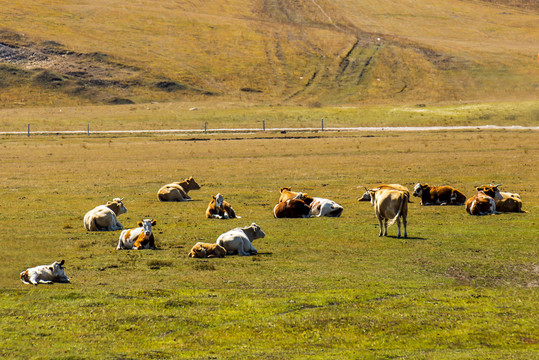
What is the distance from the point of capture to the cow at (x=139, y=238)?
20.1m

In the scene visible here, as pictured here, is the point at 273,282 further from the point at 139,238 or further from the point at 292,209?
the point at 292,209

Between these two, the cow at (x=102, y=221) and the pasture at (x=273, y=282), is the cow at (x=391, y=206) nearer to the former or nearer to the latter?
the pasture at (x=273, y=282)

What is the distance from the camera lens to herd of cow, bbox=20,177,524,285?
19.1 meters

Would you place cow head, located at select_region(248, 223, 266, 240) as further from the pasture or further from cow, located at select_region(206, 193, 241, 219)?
cow, located at select_region(206, 193, 241, 219)

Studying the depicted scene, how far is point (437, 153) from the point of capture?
168ft

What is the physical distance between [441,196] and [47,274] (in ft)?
57.1

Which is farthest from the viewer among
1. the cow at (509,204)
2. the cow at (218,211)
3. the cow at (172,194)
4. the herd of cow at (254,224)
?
the cow at (172,194)

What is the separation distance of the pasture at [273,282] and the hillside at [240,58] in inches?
3948

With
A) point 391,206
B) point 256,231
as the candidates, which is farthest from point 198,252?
point 391,206

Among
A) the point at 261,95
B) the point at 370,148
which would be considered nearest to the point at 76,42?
the point at 261,95

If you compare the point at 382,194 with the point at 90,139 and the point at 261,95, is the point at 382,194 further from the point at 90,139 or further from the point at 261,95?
the point at 261,95

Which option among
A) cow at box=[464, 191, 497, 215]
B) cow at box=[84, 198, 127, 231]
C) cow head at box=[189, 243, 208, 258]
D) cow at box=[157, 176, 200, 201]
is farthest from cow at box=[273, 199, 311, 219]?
cow head at box=[189, 243, 208, 258]

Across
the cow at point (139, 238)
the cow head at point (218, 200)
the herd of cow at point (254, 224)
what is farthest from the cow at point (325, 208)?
the cow at point (139, 238)

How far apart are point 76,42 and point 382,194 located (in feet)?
466
